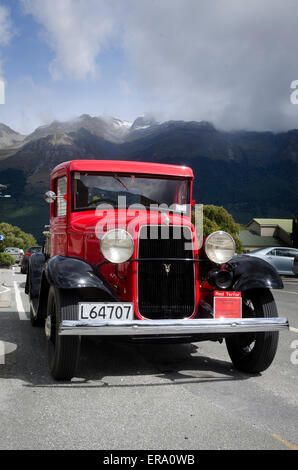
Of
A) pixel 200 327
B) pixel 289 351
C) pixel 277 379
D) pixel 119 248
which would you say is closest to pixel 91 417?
pixel 200 327

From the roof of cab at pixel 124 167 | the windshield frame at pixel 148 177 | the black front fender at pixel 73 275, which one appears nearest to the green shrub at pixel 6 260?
the roof of cab at pixel 124 167

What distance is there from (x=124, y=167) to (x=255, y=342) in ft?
8.65

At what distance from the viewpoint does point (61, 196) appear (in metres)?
5.70

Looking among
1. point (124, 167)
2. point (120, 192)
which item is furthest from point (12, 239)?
point (120, 192)

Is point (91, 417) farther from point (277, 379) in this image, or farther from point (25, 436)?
point (277, 379)

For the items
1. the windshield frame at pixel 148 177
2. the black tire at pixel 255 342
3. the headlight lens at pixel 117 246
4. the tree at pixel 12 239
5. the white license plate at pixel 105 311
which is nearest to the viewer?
the white license plate at pixel 105 311

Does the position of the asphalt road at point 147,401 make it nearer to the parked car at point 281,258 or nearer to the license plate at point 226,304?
the license plate at point 226,304

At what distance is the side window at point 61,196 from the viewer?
18.4ft

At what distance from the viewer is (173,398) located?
3.60 meters

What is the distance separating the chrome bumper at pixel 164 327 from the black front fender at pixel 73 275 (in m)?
0.40

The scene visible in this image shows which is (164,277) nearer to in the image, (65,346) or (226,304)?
(226,304)

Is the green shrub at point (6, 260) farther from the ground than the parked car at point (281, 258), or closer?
closer

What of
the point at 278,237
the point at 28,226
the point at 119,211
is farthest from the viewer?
the point at 28,226

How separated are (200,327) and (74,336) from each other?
1.10 metres
